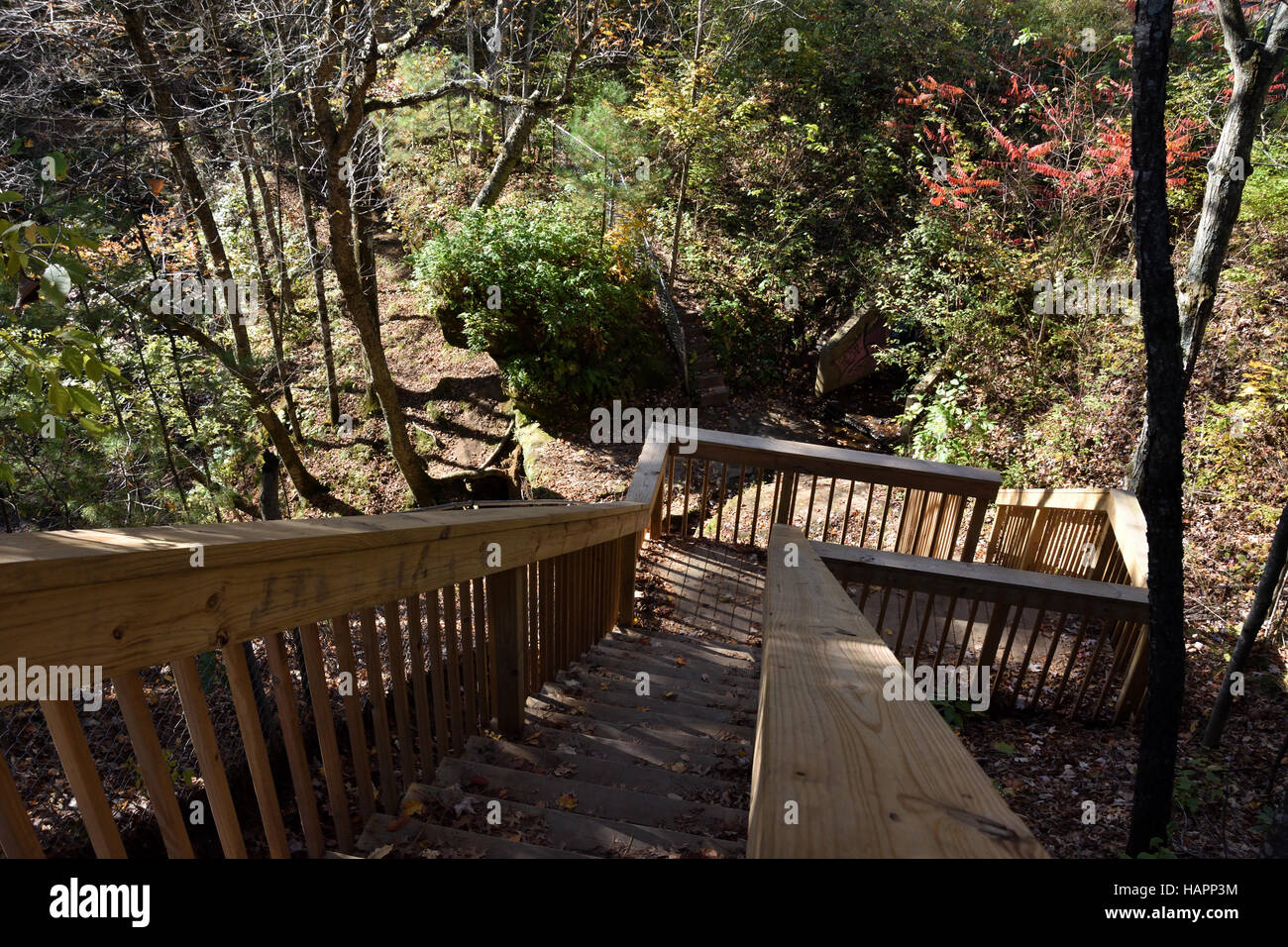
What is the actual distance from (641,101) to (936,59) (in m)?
5.95

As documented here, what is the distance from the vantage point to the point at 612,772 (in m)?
3.08

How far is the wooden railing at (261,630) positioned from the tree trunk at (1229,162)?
16.8 feet

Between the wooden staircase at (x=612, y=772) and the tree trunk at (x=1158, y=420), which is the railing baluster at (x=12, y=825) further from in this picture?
the tree trunk at (x=1158, y=420)

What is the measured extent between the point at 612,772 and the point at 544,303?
976 cm

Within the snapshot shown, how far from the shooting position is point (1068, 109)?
11.7 meters

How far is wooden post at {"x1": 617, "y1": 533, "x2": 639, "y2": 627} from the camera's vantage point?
17.9ft

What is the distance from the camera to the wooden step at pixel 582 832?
7.59 feet

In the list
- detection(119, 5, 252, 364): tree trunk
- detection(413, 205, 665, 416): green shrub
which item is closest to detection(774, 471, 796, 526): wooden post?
detection(413, 205, 665, 416): green shrub

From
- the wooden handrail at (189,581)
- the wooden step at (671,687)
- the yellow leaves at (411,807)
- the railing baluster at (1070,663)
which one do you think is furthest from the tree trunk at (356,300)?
the railing baluster at (1070,663)

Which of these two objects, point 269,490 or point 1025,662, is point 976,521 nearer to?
point 1025,662

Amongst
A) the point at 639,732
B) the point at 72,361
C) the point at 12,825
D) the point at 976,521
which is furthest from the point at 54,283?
the point at 976,521

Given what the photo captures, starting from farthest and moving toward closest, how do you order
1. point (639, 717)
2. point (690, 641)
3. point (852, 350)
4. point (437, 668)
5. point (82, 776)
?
1. point (852, 350)
2. point (690, 641)
3. point (639, 717)
4. point (437, 668)
5. point (82, 776)

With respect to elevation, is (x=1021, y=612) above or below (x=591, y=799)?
above

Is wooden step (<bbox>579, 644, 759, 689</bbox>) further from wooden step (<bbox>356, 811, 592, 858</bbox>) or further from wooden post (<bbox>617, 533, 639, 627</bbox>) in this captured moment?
wooden step (<bbox>356, 811, 592, 858</bbox>)
